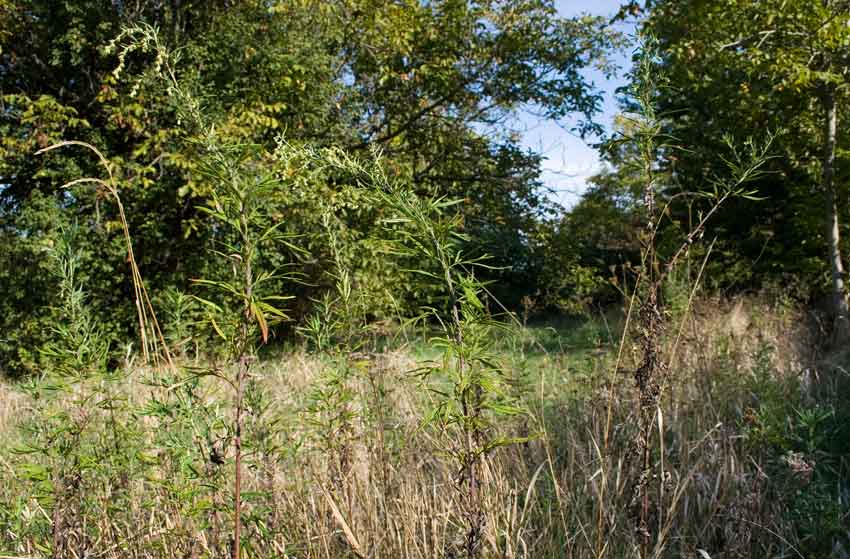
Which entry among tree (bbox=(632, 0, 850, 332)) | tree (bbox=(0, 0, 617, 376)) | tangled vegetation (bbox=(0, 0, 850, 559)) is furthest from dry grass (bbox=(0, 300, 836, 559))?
tree (bbox=(0, 0, 617, 376))

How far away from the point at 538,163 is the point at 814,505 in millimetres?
8093

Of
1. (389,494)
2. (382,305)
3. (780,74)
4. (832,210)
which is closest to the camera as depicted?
(389,494)

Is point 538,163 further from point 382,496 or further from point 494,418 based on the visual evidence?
point 382,496

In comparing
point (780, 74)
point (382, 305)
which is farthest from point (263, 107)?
point (780, 74)

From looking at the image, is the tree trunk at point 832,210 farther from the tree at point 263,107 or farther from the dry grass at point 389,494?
the dry grass at point 389,494

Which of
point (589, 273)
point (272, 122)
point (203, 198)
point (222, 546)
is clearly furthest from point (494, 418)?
point (589, 273)

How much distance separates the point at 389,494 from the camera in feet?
6.94

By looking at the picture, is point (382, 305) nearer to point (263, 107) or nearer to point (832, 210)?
point (263, 107)

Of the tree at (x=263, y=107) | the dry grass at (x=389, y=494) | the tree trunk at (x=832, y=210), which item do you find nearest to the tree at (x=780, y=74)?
the tree trunk at (x=832, y=210)

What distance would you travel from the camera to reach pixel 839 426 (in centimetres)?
325

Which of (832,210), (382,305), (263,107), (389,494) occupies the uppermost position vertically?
(263,107)

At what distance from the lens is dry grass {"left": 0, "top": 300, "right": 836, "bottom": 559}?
5.44 feet

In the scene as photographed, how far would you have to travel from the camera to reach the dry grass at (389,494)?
166cm

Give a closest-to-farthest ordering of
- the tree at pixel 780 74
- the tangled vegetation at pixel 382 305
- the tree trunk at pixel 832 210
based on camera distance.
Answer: the tangled vegetation at pixel 382 305, the tree at pixel 780 74, the tree trunk at pixel 832 210
